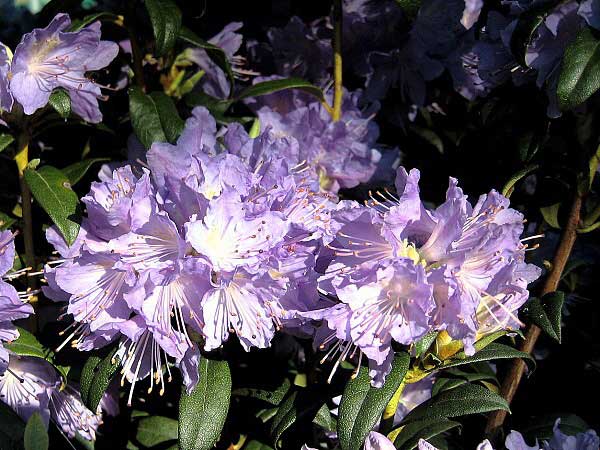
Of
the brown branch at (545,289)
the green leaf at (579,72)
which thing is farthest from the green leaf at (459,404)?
the green leaf at (579,72)

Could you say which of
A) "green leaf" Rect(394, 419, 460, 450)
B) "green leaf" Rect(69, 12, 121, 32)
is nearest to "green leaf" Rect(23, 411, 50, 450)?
"green leaf" Rect(394, 419, 460, 450)

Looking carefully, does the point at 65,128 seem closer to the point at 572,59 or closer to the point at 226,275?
the point at 226,275

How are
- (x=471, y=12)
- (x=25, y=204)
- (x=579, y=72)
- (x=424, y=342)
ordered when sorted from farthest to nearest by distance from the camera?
(x=471, y=12) → (x=25, y=204) → (x=579, y=72) → (x=424, y=342)

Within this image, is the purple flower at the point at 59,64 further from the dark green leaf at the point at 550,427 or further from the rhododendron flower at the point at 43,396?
the dark green leaf at the point at 550,427

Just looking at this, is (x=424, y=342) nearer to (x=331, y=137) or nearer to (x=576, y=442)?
(x=576, y=442)

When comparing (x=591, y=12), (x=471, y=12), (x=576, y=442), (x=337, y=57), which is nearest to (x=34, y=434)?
(x=576, y=442)

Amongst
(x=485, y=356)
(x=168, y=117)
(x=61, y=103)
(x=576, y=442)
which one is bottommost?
(x=576, y=442)

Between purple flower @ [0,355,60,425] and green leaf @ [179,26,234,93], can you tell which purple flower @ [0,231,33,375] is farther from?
green leaf @ [179,26,234,93]
